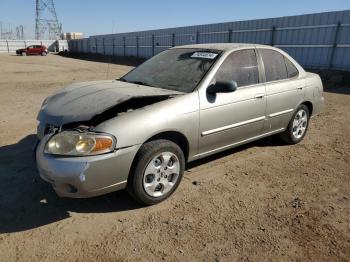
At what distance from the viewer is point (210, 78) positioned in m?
3.95

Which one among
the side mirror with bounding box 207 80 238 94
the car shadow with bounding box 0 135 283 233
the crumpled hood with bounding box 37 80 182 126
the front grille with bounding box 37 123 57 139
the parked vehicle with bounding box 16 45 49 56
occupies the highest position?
the side mirror with bounding box 207 80 238 94

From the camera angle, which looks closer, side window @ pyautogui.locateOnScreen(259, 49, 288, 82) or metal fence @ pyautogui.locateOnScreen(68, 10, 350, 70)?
side window @ pyautogui.locateOnScreen(259, 49, 288, 82)

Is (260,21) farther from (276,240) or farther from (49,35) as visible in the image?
(49,35)

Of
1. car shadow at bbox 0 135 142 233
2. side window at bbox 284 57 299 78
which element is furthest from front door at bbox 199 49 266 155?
car shadow at bbox 0 135 142 233

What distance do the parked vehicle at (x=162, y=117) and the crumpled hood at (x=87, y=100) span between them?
0.04 feet

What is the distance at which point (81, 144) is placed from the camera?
3.03 metres

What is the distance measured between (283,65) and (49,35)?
3078 inches

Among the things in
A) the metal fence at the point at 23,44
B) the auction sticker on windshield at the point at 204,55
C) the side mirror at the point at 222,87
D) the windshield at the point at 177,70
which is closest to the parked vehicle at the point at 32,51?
the metal fence at the point at 23,44

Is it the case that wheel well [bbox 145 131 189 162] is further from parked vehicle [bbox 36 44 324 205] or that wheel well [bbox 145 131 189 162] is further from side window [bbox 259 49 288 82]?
side window [bbox 259 49 288 82]

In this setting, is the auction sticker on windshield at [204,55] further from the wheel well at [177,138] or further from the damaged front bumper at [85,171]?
the damaged front bumper at [85,171]

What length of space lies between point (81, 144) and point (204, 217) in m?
1.40

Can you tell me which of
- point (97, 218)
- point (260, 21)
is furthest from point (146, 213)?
point (260, 21)

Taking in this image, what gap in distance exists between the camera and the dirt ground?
2816 mm

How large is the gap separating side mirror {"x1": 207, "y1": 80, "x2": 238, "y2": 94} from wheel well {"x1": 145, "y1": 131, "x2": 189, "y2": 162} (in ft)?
2.11
